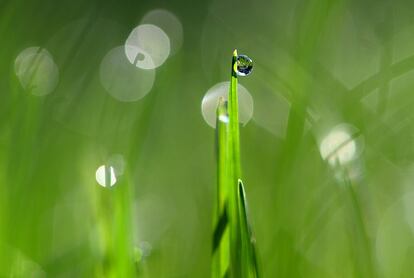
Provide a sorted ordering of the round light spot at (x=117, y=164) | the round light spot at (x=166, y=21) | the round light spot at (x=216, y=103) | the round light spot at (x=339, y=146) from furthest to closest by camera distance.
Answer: the round light spot at (x=166, y=21) → the round light spot at (x=216, y=103) → the round light spot at (x=339, y=146) → the round light spot at (x=117, y=164)

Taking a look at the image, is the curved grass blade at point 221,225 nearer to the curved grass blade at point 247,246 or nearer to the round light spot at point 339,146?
the curved grass blade at point 247,246

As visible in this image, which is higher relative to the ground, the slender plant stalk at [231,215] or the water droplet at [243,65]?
the water droplet at [243,65]

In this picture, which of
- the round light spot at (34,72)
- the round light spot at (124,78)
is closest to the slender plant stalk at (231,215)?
the round light spot at (34,72)

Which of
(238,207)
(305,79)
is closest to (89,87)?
(305,79)

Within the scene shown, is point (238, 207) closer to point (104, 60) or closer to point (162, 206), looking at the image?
point (162, 206)

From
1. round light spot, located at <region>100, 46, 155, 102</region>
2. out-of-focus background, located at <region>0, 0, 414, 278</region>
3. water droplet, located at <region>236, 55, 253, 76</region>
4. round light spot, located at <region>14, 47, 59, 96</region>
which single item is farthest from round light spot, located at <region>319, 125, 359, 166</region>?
round light spot, located at <region>100, 46, 155, 102</region>

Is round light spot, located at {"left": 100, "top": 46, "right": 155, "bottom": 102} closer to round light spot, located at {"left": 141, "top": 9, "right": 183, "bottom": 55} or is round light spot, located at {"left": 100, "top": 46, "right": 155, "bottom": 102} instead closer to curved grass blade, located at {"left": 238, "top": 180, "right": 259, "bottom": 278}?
round light spot, located at {"left": 141, "top": 9, "right": 183, "bottom": 55}

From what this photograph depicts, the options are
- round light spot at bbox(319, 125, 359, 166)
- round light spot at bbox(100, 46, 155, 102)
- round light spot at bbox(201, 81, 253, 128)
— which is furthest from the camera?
round light spot at bbox(100, 46, 155, 102)
